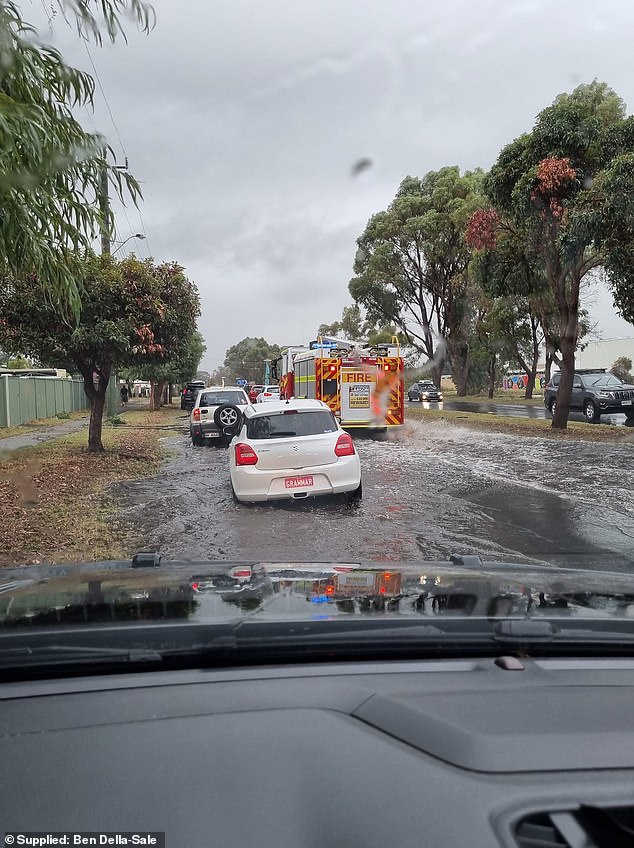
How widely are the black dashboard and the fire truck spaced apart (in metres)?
20.0

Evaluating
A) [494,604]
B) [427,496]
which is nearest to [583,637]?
[494,604]

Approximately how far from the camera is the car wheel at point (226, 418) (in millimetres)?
20031

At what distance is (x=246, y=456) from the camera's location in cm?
1025

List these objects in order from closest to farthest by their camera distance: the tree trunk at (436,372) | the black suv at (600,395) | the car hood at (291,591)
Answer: the car hood at (291,591)
the black suv at (600,395)
the tree trunk at (436,372)

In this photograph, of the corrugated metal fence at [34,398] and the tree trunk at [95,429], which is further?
the corrugated metal fence at [34,398]

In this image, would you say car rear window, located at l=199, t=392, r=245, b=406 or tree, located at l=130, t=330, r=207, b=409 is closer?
tree, located at l=130, t=330, r=207, b=409

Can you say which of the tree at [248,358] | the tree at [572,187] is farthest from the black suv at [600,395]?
the tree at [248,358]

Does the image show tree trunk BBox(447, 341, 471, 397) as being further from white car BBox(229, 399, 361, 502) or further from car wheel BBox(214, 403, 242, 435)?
white car BBox(229, 399, 361, 502)

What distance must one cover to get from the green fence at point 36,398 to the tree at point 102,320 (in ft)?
36.5

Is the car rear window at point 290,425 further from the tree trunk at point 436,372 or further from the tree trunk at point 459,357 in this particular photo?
the tree trunk at point 436,372

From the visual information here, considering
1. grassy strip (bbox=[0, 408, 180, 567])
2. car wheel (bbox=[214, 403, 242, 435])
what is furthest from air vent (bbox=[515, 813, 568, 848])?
car wheel (bbox=[214, 403, 242, 435])

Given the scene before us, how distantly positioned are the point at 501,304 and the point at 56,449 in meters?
19.8

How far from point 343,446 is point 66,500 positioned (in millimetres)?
4295

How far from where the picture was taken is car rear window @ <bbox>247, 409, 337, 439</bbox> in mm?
10375
